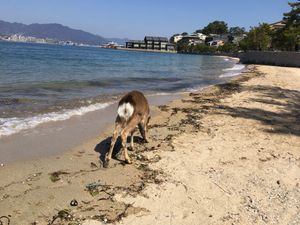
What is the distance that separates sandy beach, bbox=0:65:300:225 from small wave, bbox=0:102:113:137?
1.71m

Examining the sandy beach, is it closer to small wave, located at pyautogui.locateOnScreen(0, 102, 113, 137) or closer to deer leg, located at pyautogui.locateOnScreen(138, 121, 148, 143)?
deer leg, located at pyautogui.locateOnScreen(138, 121, 148, 143)

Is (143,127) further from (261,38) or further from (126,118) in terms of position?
(261,38)

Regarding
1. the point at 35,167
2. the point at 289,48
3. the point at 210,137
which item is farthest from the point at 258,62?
the point at 35,167

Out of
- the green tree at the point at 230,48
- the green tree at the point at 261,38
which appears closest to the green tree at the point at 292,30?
the green tree at the point at 261,38

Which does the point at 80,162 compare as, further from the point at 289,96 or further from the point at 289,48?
the point at 289,48

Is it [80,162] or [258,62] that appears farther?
[258,62]

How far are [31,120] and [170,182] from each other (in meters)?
5.07

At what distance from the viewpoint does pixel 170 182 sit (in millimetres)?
5746

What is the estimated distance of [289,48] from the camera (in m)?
62.7

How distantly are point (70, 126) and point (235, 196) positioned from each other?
5103 millimetres

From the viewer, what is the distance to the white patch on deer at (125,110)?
21.8ft

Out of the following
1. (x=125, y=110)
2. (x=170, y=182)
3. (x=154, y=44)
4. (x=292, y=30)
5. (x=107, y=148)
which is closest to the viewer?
(x=170, y=182)

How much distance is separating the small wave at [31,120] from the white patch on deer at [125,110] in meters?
2.91

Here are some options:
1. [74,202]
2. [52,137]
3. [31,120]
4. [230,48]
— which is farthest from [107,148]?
[230,48]
